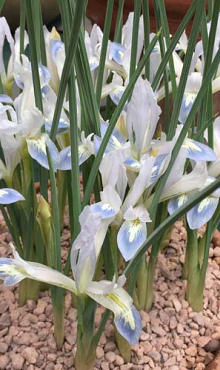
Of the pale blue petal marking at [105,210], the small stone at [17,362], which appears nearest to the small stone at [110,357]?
the small stone at [17,362]

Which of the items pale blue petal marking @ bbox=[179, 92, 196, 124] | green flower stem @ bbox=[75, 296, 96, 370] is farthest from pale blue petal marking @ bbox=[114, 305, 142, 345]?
pale blue petal marking @ bbox=[179, 92, 196, 124]

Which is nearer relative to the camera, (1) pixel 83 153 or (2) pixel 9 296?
(1) pixel 83 153

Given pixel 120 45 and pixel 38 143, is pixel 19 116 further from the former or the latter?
pixel 120 45

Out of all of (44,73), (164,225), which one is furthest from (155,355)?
(44,73)

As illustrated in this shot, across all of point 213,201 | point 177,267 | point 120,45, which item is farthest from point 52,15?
point 213,201

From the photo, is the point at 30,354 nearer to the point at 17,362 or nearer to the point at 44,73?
the point at 17,362

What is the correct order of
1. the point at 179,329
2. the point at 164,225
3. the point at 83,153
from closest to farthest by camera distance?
the point at 164,225, the point at 83,153, the point at 179,329

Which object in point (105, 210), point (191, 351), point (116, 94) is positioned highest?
point (116, 94)

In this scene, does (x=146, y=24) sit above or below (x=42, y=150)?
above
